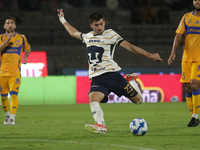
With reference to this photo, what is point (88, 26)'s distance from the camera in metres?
20.1

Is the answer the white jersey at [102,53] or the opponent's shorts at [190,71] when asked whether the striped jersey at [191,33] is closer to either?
the opponent's shorts at [190,71]

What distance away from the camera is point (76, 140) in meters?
5.75

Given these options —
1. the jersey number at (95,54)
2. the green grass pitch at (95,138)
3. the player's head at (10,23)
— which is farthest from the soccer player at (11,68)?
the jersey number at (95,54)

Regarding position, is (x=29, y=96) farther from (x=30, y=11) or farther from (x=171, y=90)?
(x=30, y=11)

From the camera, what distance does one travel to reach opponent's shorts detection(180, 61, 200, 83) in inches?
288

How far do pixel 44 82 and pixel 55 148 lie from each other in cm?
921

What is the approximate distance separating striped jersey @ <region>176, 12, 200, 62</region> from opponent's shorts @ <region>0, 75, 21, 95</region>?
10.9 feet

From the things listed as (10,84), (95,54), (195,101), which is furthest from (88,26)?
(95,54)

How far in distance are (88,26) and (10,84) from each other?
40.4 ft

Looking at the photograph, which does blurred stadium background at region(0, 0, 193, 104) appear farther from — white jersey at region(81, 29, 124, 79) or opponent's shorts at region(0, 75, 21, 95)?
white jersey at region(81, 29, 124, 79)

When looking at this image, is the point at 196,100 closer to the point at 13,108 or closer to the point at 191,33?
the point at 191,33

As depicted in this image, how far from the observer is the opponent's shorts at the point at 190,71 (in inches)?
288

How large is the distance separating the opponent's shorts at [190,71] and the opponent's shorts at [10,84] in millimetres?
3293

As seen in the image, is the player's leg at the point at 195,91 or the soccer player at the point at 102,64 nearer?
the soccer player at the point at 102,64
